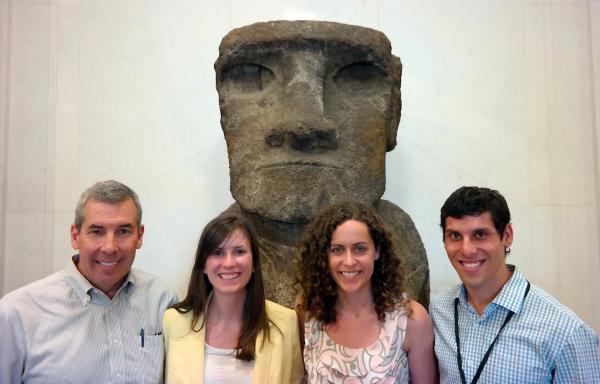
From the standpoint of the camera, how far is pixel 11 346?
1.87 meters

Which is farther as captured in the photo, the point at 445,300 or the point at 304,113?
the point at 304,113

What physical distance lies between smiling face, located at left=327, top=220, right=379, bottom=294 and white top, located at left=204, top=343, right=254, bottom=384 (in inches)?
16.0

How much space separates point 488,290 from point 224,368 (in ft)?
3.00

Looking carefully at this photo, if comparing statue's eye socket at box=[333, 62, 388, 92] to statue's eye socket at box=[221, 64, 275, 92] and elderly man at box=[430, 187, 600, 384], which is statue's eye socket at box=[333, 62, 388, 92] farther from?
elderly man at box=[430, 187, 600, 384]

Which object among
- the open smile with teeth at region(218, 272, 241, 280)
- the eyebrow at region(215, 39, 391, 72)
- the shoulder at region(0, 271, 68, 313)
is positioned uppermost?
the eyebrow at region(215, 39, 391, 72)

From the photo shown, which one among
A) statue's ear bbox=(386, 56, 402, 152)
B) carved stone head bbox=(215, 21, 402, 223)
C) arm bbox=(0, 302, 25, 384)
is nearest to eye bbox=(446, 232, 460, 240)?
carved stone head bbox=(215, 21, 402, 223)

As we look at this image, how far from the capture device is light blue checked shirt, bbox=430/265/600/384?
5.65 ft

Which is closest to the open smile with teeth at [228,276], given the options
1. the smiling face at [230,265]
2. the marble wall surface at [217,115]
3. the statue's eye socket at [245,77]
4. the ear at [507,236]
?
the smiling face at [230,265]

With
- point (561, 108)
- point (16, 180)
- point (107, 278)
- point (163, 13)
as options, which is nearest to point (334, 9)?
point (163, 13)

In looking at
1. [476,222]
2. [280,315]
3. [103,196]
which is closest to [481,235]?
[476,222]

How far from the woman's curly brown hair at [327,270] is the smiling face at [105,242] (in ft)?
2.05

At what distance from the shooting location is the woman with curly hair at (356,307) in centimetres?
183

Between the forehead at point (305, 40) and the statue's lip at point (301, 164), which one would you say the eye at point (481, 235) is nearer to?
the statue's lip at point (301, 164)

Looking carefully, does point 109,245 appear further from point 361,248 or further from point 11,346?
point 361,248
